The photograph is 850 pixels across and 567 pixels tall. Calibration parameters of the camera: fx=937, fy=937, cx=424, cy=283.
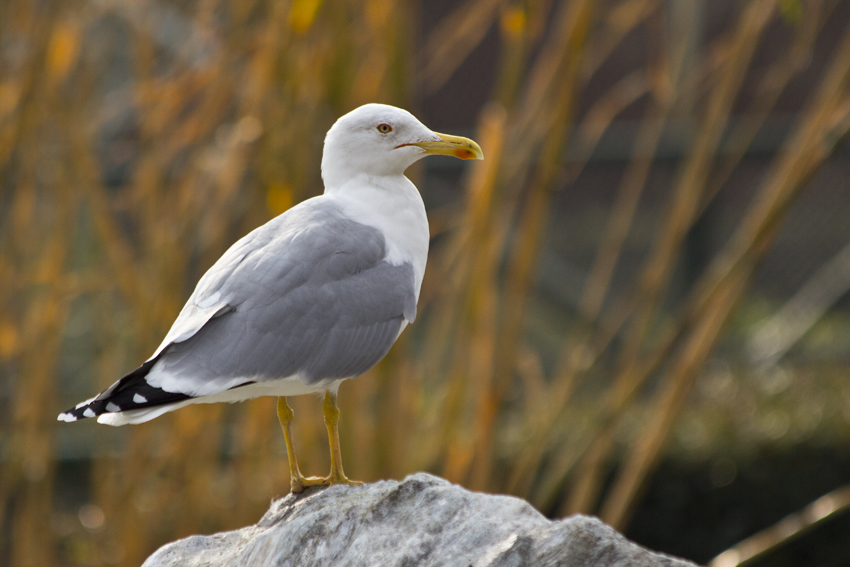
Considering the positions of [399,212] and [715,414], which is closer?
[399,212]

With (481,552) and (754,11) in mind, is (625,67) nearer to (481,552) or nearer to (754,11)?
(754,11)

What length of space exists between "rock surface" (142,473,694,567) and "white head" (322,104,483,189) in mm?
592

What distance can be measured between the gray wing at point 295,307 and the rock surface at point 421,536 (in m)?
0.23

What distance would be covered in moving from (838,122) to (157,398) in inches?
60.6

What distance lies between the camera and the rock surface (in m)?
1.24

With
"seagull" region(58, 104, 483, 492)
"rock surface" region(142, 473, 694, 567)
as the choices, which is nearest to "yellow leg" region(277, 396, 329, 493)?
"seagull" region(58, 104, 483, 492)

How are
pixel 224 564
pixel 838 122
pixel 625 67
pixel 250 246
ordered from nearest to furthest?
pixel 224 564 → pixel 250 246 → pixel 838 122 → pixel 625 67

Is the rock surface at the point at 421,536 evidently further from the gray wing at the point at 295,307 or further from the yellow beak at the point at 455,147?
the yellow beak at the point at 455,147

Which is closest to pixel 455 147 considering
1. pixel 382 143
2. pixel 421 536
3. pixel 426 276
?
pixel 382 143

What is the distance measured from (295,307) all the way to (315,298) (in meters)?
0.04

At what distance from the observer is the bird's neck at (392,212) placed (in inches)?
67.1

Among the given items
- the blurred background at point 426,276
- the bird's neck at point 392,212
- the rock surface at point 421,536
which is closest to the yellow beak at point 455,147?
the bird's neck at point 392,212

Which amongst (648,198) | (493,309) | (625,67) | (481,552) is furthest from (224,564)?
(625,67)

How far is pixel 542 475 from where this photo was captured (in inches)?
151
